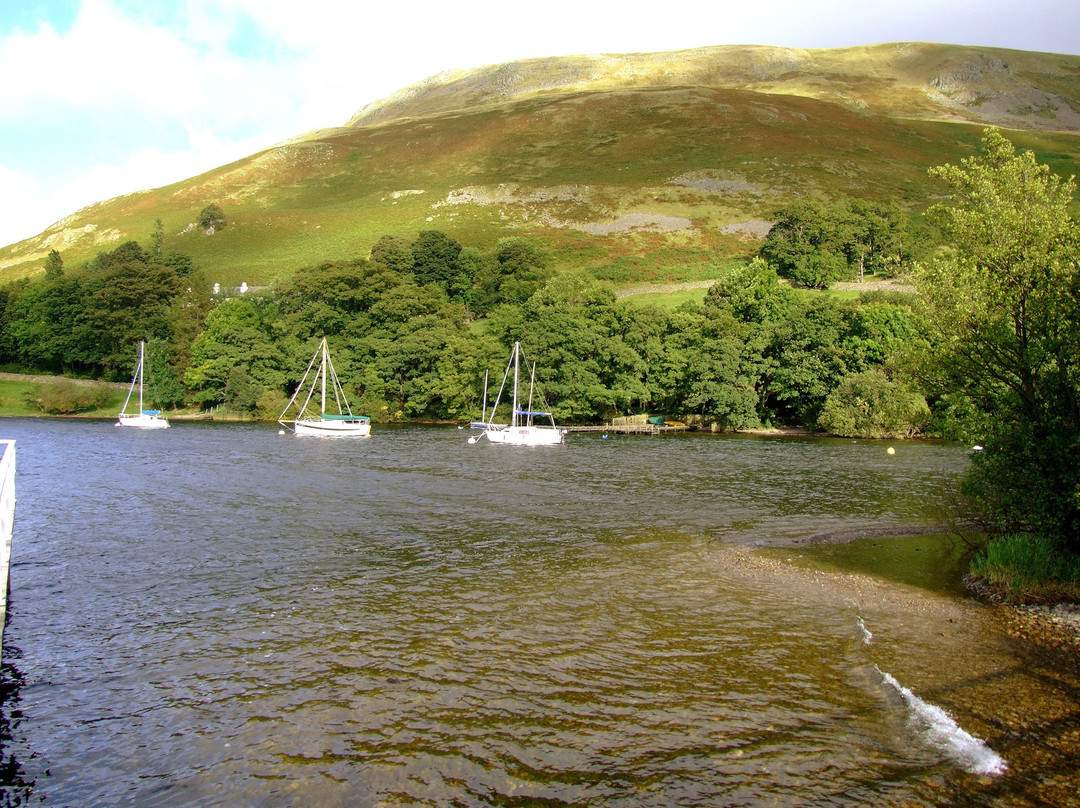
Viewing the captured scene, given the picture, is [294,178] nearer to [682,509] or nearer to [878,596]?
[682,509]

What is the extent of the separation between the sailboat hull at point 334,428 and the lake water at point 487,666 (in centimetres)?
Answer: 3621

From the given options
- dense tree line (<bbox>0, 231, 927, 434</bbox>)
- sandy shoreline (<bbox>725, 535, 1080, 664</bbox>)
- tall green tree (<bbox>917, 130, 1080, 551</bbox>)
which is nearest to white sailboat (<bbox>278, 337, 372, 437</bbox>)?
dense tree line (<bbox>0, 231, 927, 434</bbox>)

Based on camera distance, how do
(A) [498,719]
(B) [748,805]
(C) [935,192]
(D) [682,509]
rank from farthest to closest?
(C) [935,192]
(D) [682,509]
(A) [498,719]
(B) [748,805]

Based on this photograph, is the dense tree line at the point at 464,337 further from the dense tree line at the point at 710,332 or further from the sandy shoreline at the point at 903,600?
the sandy shoreline at the point at 903,600

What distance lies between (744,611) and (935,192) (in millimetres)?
135021

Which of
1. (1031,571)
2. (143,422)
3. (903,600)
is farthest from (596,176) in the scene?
(903,600)

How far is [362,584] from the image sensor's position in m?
18.0

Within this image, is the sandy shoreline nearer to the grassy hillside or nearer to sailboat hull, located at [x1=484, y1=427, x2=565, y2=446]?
sailboat hull, located at [x1=484, y1=427, x2=565, y2=446]

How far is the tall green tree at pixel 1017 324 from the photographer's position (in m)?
15.5

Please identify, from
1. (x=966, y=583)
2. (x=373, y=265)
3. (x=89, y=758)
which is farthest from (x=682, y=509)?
(x=373, y=265)

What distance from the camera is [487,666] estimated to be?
42.0ft

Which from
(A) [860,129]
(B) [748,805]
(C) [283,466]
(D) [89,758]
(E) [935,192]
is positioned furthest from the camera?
(A) [860,129]

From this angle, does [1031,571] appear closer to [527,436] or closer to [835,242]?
[527,436]

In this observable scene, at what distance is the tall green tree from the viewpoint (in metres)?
15.5
